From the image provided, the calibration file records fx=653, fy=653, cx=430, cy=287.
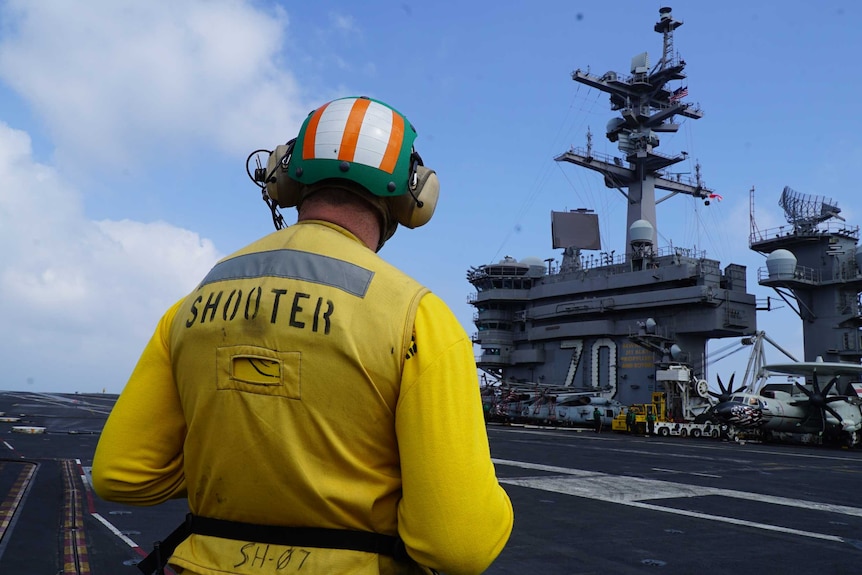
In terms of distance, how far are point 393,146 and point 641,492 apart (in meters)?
10.6

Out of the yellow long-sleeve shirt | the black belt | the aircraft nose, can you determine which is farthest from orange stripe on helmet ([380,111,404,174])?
the aircraft nose

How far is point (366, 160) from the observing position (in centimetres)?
191

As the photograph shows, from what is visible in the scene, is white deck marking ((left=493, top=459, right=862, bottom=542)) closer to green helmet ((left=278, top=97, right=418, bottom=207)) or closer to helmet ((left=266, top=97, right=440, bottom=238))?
helmet ((left=266, top=97, right=440, bottom=238))

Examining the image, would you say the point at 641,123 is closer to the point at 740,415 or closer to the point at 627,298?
the point at 627,298

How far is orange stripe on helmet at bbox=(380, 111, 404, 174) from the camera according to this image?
194cm

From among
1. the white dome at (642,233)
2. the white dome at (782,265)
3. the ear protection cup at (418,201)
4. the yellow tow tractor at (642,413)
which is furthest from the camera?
the white dome at (642,233)

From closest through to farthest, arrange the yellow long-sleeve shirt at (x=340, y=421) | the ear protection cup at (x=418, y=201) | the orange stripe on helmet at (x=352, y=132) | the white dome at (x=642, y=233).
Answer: the yellow long-sleeve shirt at (x=340, y=421), the orange stripe on helmet at (x=352, y=132), the ear protection cup at (x=418, y=201), the white dome at (x=642, y=233)

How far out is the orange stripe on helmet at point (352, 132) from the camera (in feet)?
6.24

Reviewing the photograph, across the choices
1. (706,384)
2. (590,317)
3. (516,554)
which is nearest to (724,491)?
(516,554)

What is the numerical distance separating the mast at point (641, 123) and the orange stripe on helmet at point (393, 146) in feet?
145

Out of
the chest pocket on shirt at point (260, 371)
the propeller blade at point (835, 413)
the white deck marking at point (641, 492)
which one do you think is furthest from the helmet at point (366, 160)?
the propeller blade at point (835, 413)

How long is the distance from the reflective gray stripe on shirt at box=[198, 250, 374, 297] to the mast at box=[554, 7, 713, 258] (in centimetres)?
4469

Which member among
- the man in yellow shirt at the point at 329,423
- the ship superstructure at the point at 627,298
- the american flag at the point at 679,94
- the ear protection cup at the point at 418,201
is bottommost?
the man in yellow shirt at the point at 329,423

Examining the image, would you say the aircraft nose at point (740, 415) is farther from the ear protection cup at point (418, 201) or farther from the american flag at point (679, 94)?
the ear protection cup at point (418, 201)
